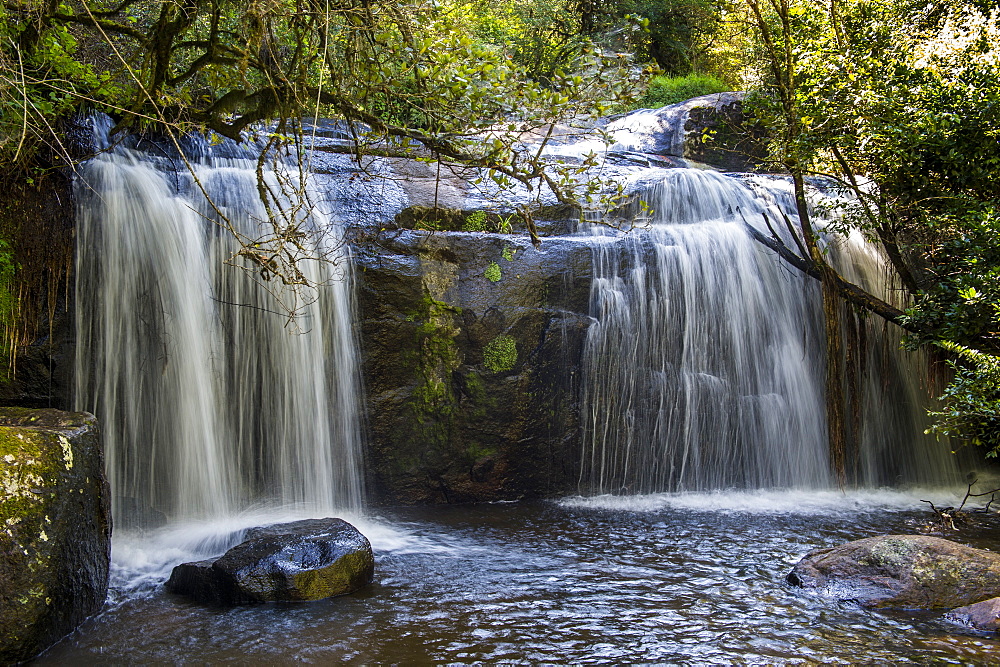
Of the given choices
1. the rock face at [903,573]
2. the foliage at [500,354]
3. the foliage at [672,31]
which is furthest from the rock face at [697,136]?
the rock face at [903,573]

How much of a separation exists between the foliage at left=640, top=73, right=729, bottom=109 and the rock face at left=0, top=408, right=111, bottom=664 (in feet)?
50.3

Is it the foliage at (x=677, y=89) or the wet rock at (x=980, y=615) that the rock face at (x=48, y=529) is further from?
the foliage at (x=677, y=89)

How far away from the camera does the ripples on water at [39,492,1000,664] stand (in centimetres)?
431

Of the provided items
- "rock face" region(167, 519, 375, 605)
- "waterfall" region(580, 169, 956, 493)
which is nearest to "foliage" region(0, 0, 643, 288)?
"rock face" region(167, 519, 375, 605)

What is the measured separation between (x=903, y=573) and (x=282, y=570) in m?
4.27

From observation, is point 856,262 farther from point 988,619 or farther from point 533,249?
point 988,619

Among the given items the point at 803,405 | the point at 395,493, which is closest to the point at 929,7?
the point at 803,405

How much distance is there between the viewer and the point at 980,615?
462 cm

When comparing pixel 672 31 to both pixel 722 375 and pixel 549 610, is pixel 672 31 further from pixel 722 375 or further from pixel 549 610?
pixel 549 610

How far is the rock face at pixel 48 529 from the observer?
13.5 ft

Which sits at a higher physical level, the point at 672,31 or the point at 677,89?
the point at 672,31

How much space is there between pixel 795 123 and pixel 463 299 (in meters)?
4.02

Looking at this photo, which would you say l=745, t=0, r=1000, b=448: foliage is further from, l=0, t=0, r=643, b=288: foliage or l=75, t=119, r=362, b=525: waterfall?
l=75, t=119, r=362, b=525: waterfall

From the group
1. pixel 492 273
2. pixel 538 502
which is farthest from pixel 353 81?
pixel 538 502
